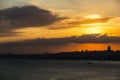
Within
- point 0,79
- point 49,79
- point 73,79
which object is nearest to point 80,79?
point 73,79

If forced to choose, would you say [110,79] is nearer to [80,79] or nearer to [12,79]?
[80,79]

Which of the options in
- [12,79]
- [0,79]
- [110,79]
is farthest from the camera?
[110,79]

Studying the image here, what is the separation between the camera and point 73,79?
122 metres

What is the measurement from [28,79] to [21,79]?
224 cm

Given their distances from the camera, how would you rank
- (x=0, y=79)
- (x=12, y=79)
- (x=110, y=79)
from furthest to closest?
(x=110, y=79) < (x=12, y=79) < (x=0, y=79)

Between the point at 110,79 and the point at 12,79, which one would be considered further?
the point at 110,79

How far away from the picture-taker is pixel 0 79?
4328 inches

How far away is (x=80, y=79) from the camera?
123m

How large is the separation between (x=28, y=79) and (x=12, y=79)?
220 inches

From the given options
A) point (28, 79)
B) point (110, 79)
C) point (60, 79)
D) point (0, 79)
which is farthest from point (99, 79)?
point (0, 79)

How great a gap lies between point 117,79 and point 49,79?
2329 cm

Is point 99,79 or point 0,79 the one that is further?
point 99,79

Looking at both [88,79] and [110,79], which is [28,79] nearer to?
[88,79]

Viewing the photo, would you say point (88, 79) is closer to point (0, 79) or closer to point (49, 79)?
point (49, 79)
